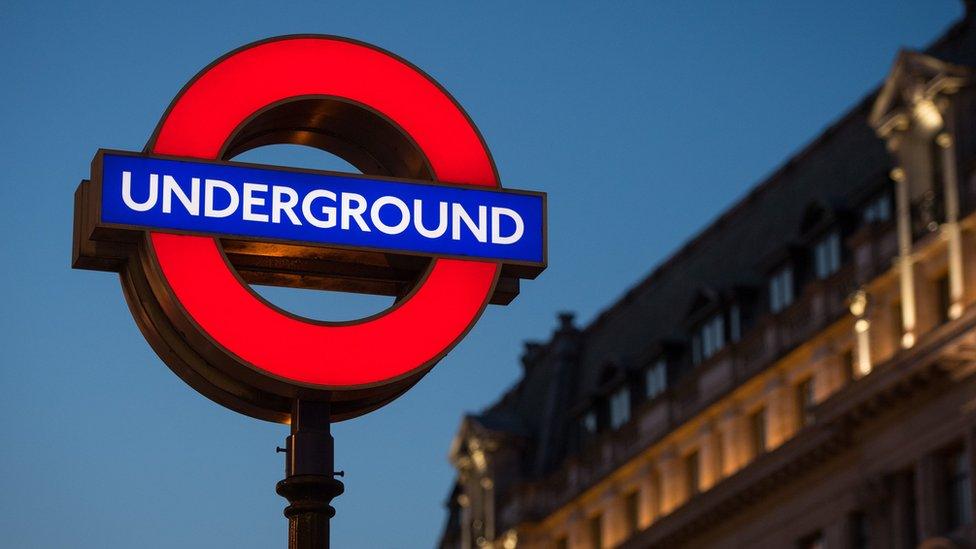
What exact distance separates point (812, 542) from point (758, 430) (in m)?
4.40

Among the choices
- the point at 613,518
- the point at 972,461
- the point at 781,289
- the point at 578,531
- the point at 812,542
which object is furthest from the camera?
the point at 578,531

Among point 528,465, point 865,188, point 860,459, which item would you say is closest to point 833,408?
point 860,459

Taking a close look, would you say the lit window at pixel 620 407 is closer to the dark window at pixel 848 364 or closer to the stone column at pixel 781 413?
the stone column at pixel 781 413

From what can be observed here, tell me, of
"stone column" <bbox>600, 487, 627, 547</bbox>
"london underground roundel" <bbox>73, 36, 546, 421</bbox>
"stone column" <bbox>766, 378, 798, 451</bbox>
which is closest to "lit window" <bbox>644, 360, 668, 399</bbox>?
"stone column" <bbox>600, 487, 627, 547</bbox>

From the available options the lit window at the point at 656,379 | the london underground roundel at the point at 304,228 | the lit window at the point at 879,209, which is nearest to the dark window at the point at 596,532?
the lit window at the point at 656,379

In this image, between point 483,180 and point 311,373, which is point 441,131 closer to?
point 483,180

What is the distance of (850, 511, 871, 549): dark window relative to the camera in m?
49.1

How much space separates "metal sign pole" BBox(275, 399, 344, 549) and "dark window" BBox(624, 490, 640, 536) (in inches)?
2043

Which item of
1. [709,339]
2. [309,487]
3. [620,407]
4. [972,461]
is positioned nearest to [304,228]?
[309,487]

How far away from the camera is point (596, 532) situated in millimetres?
64812

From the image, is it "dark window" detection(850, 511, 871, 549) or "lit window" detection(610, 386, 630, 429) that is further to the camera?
"lit window" detection(610, 386, 630, 429)

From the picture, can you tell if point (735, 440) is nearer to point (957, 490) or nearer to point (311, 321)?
point (957, 490)

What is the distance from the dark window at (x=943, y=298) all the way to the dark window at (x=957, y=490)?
9.19 ft

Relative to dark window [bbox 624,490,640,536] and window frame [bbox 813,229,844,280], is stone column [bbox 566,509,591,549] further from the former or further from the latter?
window frame [bbox 813,229,844,280]
